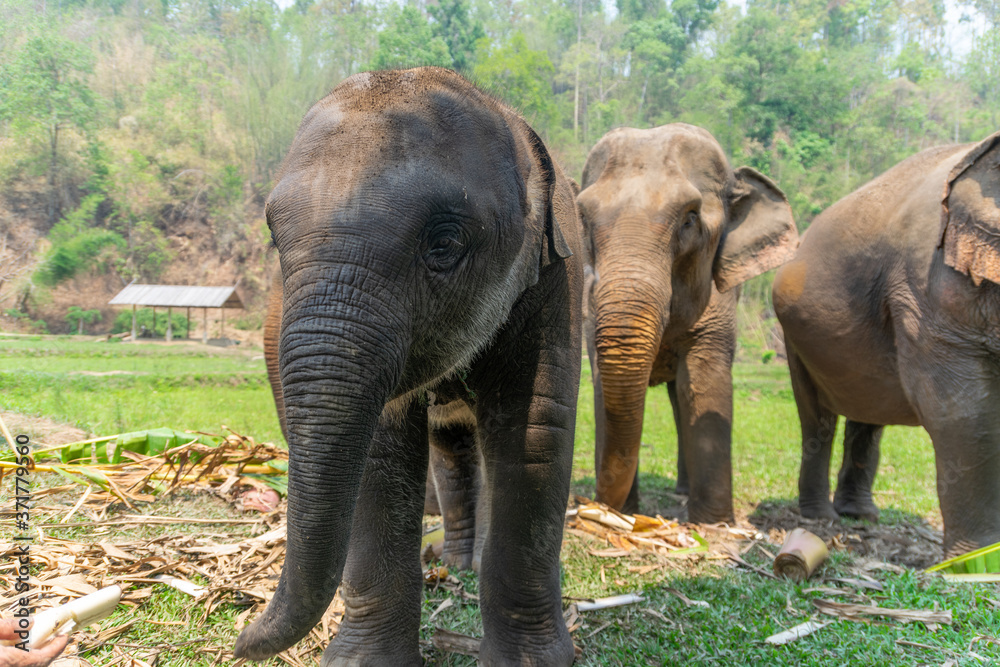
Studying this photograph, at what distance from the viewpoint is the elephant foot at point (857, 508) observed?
540cm

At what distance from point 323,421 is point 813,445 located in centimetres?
502

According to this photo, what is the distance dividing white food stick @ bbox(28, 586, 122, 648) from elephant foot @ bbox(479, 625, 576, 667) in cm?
110

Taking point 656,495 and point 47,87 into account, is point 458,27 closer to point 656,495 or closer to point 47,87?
point 47,87

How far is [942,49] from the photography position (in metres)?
15.2

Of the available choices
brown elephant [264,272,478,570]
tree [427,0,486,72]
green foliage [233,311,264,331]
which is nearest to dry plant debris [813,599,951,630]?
brown elephant [264,272,478,570]

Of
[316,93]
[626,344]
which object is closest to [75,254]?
[316,93]

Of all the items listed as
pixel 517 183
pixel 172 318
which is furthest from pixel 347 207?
pixel 172 318

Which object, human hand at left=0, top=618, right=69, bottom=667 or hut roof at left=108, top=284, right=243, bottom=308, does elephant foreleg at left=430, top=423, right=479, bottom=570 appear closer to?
human hand at left=0, top=618, right=69, bottom=667

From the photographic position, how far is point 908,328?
3859 millimetres

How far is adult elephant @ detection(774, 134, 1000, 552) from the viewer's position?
3398mm

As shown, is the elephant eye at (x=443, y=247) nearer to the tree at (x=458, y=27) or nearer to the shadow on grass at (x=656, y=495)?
the shadow on grass at (x=656, y=495)

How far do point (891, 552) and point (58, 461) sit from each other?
482cm

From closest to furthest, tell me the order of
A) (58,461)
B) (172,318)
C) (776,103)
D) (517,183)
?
1. (517,183)
2. (58,461)
3. (172,318)
4. (776,103)

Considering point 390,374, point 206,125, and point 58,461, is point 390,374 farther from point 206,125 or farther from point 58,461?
point 206,125
